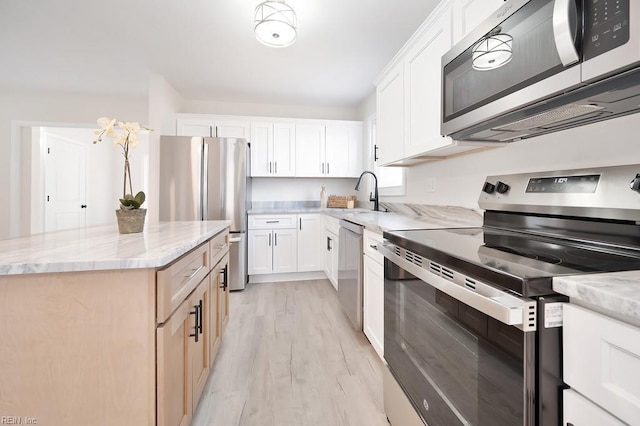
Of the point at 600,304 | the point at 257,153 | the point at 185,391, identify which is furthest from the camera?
the point at 257,153

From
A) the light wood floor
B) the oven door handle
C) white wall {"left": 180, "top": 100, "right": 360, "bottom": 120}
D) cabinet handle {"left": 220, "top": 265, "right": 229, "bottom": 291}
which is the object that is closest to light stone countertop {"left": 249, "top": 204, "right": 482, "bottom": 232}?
the oven door handle

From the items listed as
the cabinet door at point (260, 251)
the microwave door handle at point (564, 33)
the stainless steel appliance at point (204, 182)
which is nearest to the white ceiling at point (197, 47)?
the stainless steel appliance at point (204, 182)

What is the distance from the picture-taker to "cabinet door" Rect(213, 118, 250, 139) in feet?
11.9

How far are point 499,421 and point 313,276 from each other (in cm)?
314

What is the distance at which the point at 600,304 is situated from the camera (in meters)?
0.49

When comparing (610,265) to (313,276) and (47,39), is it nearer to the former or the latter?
(313,276)

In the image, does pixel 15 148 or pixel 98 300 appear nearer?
pixel 98 300

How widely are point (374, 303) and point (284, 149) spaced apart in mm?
2603

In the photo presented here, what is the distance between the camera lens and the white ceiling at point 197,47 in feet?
6.92

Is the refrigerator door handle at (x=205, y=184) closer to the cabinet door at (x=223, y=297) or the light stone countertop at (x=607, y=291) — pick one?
the cabinet door at (x=223, y=297)

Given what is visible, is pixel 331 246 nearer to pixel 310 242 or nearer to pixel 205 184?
pixel 310 242

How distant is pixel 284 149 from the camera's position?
12.5ft

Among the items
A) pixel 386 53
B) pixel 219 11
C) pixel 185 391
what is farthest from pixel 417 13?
pixel 185 391

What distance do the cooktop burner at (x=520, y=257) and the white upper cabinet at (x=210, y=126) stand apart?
307 centimetres
